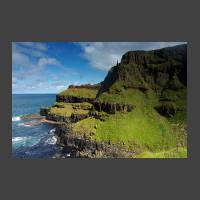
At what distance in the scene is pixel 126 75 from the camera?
44625 mm

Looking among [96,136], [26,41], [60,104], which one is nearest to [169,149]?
[96,136]

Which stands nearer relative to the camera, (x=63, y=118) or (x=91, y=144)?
(x=91, y=144)

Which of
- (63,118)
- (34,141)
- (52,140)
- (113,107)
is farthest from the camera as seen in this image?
(63,118)

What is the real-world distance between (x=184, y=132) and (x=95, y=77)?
1048cm

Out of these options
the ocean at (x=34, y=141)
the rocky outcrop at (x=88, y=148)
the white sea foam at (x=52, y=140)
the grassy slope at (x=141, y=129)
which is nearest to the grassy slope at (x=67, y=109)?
the ocean at (x=34, y=141)

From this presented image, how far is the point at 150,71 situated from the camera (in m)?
43.4

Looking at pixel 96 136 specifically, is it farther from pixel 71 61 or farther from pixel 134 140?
pixel 71 61

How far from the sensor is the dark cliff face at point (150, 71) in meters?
37.5

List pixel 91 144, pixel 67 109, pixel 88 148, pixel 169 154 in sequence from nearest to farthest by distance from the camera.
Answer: pixel 169 154, pixel 88 148, pixel 91 144, pixel 67 109

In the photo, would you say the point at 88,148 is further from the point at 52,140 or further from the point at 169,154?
the point at 52,140

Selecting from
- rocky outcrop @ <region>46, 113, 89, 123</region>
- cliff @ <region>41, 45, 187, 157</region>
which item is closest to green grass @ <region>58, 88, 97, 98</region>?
rocky outcrop @ <region>46, 113, 89, 123</region>

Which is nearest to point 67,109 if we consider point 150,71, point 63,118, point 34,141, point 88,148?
point 63,118

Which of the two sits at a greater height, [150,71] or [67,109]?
[150,71]

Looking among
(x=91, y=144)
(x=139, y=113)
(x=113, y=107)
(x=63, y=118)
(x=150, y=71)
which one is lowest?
(x=91, y=144)
